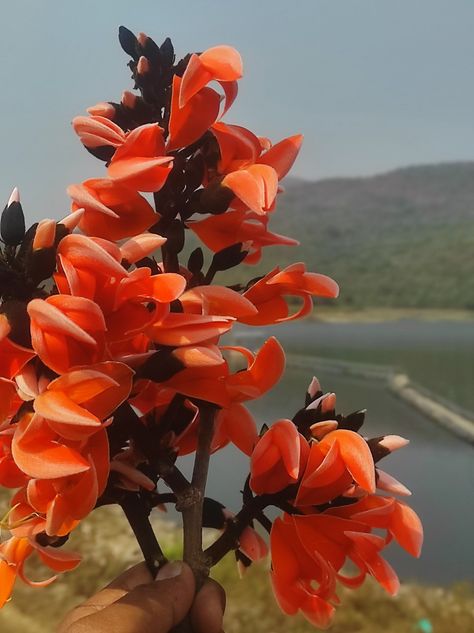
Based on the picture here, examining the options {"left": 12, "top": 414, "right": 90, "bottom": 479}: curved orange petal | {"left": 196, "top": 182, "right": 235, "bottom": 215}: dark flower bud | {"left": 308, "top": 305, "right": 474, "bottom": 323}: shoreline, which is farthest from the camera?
{"left": 308, "top": 305, "right": 474, "bottom": 323}: shoreline

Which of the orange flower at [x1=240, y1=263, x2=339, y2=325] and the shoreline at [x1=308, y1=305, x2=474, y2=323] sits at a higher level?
the orange flower at [x1=240, y1=263, x2=339, y2=325]

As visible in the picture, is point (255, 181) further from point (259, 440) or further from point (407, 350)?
point (407, 350)

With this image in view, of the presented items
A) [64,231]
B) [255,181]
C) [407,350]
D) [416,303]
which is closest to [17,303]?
[64,231]

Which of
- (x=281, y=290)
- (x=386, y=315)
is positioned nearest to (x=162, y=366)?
(x=281, y=290)

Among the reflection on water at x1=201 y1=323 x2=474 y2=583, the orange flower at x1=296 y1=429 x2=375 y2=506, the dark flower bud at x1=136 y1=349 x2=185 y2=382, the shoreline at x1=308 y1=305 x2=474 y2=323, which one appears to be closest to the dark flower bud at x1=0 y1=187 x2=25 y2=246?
the dark flower bud at x1=136 y1=349 x2=185 y2=382

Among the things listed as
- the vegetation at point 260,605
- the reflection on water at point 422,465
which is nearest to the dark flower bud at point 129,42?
the vegetation at point 260,605

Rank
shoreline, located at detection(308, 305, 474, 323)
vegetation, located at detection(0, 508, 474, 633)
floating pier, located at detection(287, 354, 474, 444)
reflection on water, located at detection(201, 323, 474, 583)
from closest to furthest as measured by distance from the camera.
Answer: vegetation, located at detection(0, 508, 474, 633), reflection on water, located at detection(201, 323, 474, 583), floating pier, located at detection(287, 354, 474, 444), shoreline, located at detection(308, 305, 474, 323)

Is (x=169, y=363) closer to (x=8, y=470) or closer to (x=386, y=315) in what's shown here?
(x=8, y=470)

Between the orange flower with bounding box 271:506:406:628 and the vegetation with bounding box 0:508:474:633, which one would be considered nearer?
the orange flower with bounding box 271:506:406:628

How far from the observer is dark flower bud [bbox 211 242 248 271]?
468 mm

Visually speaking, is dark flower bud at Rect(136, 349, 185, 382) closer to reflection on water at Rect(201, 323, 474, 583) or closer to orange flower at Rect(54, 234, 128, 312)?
orange flower at Rect(54, 234, 128, 312)

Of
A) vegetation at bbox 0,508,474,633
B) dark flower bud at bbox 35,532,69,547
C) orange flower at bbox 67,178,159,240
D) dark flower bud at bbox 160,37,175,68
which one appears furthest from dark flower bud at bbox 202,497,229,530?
vegetation at bbox 0,508,474,633

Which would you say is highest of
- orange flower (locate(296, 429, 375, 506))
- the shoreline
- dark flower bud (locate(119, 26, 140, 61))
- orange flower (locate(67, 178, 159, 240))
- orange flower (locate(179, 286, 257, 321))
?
dark flower bud (locate(119, 26, 140, 61))

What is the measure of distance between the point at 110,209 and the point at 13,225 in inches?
2.4
